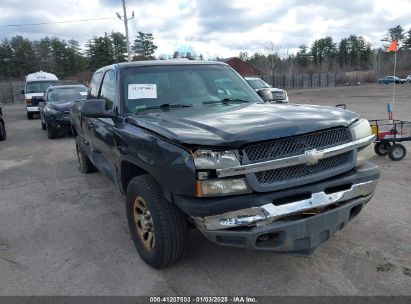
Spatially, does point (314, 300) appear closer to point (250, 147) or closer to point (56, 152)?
point (250, 147)

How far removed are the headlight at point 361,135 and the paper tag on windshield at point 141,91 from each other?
79.6 inches

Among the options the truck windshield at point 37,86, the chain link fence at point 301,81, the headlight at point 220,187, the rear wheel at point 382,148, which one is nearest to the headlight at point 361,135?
the headlight at point 220,187

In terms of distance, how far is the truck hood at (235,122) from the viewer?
274 cm

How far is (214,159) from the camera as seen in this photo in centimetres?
269

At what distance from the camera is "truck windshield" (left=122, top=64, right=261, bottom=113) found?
13.4 feet

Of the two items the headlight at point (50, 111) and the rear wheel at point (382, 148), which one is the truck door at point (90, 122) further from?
the headlight at point (50, 111)

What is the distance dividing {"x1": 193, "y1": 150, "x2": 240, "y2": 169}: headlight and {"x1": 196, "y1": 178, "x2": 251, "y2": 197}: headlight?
4.3 inches

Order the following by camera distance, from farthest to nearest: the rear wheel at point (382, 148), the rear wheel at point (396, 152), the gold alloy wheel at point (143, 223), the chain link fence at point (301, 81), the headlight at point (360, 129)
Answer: the chain link fence at point (301, 81)
the rear wheel at point (382, 148)
the rear wheel at point (396, 152)
the gold alloy wheel at point (143, 223)
the headlight at point (360, 129)

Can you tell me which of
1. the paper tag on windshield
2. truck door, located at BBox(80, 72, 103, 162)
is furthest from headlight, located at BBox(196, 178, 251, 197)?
truck door, located at BBox(80, 72, 103, 162)

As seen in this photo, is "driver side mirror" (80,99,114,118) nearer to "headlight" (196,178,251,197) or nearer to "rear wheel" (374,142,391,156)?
"headlight" (196,178,251,197)

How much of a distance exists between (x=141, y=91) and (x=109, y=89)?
737 mm

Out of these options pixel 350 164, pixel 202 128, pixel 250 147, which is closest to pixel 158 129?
pixel 202 128

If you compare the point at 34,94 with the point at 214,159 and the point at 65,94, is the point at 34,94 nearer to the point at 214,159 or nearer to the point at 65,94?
the point at 65,94

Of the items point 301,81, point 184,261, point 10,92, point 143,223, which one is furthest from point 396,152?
point 301,81
